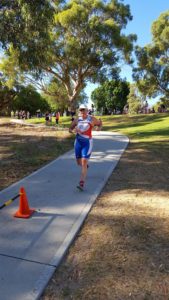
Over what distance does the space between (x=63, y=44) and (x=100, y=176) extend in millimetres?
20057

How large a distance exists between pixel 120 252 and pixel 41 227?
127 centimetres

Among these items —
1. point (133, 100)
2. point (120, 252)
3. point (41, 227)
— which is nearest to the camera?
point (120, 252)

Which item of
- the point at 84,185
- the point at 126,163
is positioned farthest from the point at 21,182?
the point at 126,163

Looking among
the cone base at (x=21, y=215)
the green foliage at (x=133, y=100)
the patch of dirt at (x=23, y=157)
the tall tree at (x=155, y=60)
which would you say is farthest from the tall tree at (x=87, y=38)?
the green foliage at (x=133, y=100)

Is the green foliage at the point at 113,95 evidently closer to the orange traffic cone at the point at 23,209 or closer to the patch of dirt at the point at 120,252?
the patch of dirt at the point at 120,252

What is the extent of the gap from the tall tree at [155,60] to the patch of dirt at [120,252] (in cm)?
3022

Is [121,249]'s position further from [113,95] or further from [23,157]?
[113,95]

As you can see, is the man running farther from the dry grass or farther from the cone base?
the cone base

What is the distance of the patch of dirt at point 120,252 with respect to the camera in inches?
136

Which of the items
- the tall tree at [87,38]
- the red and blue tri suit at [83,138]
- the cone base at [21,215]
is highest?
the tall tree at [87,38]

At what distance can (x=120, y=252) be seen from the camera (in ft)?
13.8

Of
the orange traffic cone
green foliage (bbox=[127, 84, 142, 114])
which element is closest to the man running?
the orange traffic cone

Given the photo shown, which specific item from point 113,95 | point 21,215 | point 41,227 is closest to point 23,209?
point 21,215

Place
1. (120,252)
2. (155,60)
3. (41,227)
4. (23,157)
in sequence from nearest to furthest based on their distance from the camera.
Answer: (120,252) < (41,227) < (23,157) < (155,60)
